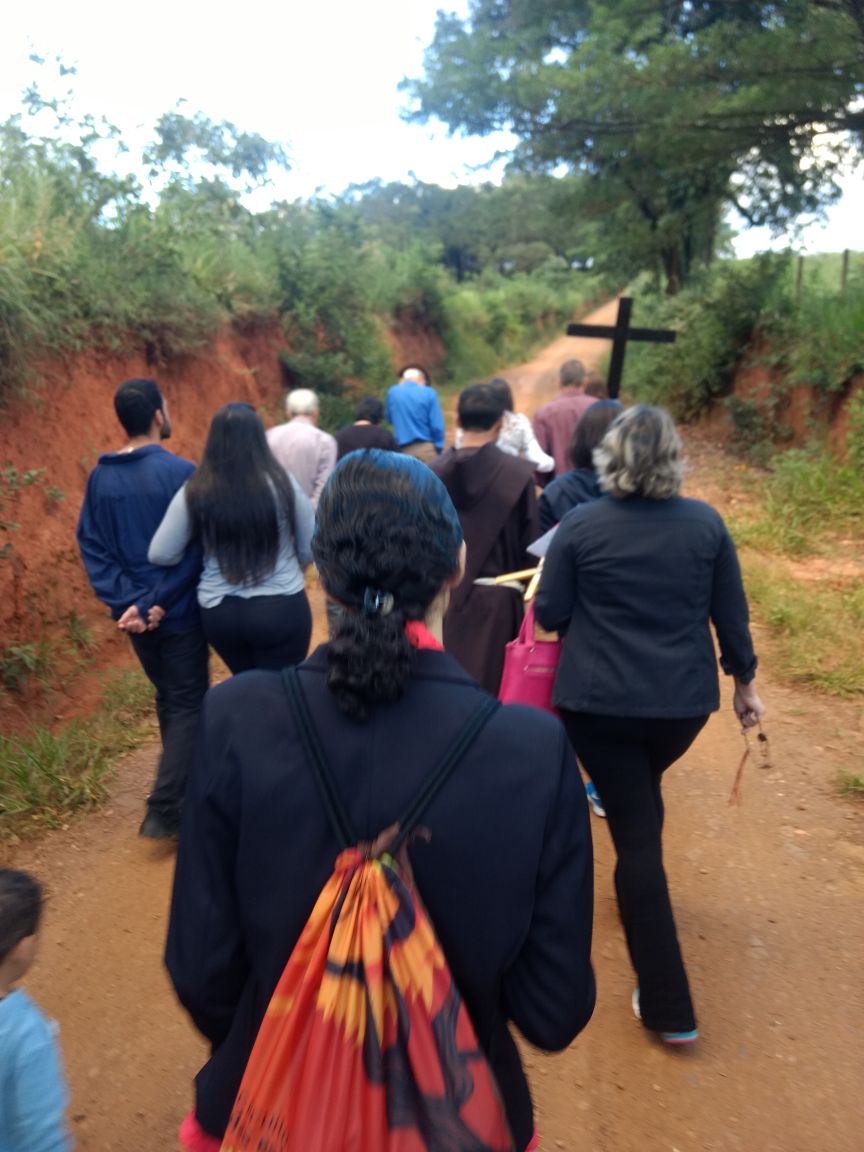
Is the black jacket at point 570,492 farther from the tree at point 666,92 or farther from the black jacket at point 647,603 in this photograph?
the tree at point 666,92

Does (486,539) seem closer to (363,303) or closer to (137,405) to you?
(137,405)

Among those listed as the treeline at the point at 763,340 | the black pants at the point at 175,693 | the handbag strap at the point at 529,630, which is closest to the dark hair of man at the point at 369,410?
the black pants at the point at 175,693

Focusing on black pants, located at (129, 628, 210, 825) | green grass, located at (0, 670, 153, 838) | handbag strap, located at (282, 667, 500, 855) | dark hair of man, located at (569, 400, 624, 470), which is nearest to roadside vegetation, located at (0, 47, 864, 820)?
green grass, located at (0, 670, 153, 838)

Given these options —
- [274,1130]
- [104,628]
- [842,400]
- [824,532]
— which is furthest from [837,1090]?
[842,400]

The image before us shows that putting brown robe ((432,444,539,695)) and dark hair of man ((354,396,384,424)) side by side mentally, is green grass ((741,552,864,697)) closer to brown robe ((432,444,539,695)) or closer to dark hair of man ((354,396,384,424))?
brown robe ((432,444,539,695))

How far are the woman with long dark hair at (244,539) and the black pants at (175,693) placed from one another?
0.70ft

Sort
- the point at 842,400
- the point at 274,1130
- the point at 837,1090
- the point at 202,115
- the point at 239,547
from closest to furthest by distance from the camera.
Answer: the point at 274,1130
the point at 837,1090
the point at 239,547
the point at 842,400
the point at 202,115

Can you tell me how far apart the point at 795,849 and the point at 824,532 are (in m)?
5.58

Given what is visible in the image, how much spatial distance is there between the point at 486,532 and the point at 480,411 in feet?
1.74

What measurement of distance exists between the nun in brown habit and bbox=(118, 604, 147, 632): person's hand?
1289mm

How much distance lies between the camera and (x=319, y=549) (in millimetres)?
1504

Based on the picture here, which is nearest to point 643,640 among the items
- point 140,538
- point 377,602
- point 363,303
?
point 377,602

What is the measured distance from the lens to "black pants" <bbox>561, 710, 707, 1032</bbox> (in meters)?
2.88

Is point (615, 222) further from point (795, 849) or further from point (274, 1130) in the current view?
point (274, 1130)
